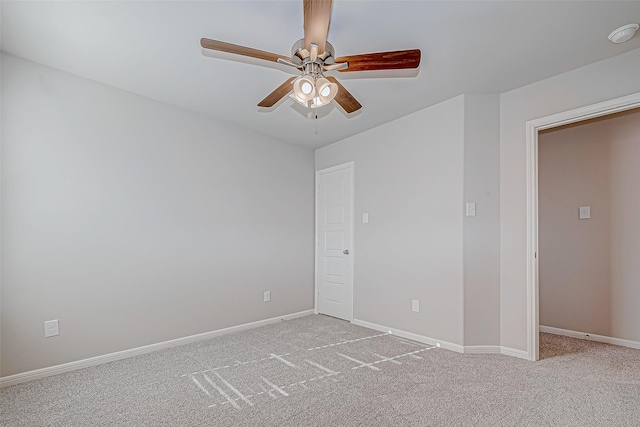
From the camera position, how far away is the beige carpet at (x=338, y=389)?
196 cm

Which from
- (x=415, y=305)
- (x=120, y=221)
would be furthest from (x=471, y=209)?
(x=120, y=221)

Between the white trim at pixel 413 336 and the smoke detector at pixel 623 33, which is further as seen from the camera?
the white trim at pixel 413 336

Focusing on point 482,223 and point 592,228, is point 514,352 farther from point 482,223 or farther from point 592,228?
point 592,228

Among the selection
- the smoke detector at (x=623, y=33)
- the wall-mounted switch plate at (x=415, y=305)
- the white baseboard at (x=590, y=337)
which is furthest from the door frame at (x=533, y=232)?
the white baseboard at (x=590, y=337)

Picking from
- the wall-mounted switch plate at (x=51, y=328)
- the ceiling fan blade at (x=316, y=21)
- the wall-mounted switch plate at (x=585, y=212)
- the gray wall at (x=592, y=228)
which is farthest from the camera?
the wall-mounted switch plate at (x=585, y=212)

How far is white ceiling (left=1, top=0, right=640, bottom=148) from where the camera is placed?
6.32 feet

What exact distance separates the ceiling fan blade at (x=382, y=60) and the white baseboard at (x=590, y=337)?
342cm

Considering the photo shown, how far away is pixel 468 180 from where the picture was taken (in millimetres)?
3057

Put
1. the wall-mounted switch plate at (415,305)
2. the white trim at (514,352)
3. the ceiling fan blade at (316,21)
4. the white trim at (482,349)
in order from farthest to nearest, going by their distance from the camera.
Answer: the wall-mounted switch plate at (415,305) < the white trim at (482,349) < the white trim at (514,352) < the ceiling fan blade at (316,21)

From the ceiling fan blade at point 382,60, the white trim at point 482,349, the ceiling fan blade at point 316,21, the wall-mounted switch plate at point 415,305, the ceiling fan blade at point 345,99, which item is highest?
the ceiling fan blade at point 316,21

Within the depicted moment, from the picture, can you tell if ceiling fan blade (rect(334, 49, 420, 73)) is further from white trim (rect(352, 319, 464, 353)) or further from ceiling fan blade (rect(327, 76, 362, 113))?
white trim (rect(352, 319, 464, 353))

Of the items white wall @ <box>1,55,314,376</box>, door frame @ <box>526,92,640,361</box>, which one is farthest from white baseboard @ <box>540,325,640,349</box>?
white wall @ <box>1,55,314,376</box>

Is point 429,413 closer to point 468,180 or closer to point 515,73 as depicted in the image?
point 468,180

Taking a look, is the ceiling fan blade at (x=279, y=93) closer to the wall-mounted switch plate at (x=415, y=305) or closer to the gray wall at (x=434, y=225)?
the gray wall at (x=434, y=225)
